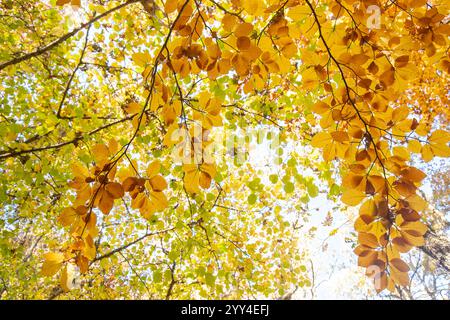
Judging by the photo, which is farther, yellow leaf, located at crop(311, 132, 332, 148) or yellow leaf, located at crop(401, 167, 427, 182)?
yellow leaf, located at crop(311, 132, 332, 148)

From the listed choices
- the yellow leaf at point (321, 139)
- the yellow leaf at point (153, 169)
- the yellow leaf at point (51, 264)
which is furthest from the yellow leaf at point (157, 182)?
the yellow leaf at point (321, 139)

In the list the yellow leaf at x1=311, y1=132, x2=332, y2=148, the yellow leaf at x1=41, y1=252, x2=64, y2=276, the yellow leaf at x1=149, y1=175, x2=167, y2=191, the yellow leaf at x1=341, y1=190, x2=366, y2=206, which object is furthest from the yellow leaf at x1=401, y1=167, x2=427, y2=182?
the yellow leaf at x1=41, y1=252, x2=64, y2=276

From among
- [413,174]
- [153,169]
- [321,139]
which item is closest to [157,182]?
[153,169]

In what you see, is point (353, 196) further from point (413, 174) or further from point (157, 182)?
point (157, 182)

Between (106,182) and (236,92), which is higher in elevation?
(236,92)

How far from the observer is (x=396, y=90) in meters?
1.06

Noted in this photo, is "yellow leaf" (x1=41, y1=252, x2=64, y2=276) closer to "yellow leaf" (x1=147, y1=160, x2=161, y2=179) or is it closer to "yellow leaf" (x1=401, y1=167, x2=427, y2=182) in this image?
"yellow leaf" (x1=147, y1=160, x2=161, y2=179)

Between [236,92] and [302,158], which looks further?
[302,158]

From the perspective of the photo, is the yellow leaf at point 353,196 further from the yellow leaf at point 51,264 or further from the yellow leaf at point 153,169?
the yellow leaf at point 51,264

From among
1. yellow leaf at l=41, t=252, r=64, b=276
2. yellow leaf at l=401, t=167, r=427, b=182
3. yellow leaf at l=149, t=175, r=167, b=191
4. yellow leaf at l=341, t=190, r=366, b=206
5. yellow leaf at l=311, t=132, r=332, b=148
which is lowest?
yellow leaf at l=41, t=252, r=64, b=276

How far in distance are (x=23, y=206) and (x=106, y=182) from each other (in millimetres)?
3847

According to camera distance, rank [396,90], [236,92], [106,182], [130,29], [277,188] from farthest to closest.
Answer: [277,188]
[130,29]
[236,92]
[396,90]
[106,182]
